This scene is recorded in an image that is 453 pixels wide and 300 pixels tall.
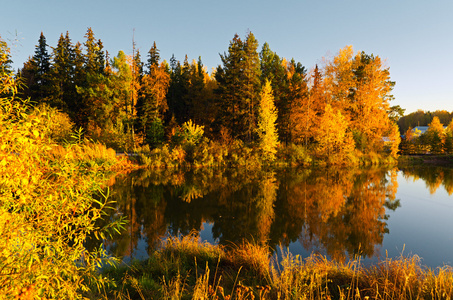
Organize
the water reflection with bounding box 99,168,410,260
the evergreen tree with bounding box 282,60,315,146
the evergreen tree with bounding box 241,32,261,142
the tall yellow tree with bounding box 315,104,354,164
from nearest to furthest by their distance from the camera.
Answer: the water reflection with bounding box 99,168,410,260 < the tall yellow tree with bounding box 315,104,354,164 < the evergreen tree with bounding box 241,32,261,142 < the evergreen tree with bounding box 282,60,315,146

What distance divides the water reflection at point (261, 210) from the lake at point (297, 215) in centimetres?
4

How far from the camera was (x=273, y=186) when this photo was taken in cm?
1988

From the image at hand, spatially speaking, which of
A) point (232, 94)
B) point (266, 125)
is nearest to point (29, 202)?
point (266, 125)

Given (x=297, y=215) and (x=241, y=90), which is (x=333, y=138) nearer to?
(x=241, y=90)

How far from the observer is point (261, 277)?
6.11m

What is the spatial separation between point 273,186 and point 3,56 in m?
18.5

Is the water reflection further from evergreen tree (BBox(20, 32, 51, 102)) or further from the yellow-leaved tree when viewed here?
evergreen tree (BBox(20, 32, 51, 102))

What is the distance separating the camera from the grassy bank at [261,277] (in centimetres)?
476

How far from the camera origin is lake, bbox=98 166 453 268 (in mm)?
9305

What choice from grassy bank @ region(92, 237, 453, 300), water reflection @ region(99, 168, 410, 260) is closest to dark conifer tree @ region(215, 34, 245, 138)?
water reflection @ region(99, 168, 410, 260)

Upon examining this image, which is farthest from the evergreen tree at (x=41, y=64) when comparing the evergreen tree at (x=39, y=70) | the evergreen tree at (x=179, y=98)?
the evergreen tree at (x=179, y=98)

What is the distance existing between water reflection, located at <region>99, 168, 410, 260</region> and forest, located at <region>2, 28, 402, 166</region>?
30.8 ft

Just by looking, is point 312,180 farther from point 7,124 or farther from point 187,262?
point 7,124

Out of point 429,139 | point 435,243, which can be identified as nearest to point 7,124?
point 435,243
